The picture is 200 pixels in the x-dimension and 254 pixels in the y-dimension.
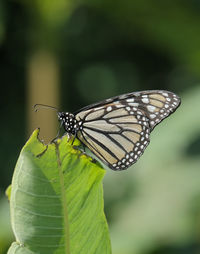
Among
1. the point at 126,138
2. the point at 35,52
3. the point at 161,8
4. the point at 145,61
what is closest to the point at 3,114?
the point at 35,52

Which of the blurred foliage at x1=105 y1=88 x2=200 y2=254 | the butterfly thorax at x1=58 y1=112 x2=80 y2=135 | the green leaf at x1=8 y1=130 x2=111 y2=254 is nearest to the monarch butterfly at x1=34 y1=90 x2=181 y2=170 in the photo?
the butterfly thorax at x1=58 y1=112 x2=80 y2=135

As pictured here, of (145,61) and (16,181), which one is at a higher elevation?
(145,61)

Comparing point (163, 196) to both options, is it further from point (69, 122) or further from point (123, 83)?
point (123, 83)

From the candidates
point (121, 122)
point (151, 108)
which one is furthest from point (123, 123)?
point (151, 108)

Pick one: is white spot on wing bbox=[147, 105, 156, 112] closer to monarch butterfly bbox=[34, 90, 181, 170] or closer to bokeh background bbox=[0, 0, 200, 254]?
monarch butterfly bbox=[34, 90, 181, 170]

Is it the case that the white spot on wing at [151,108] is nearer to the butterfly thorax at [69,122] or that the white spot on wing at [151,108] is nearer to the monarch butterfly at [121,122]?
the monarch butterfly at [121,122]

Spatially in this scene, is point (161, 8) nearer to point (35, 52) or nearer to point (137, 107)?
point (35, 52)
